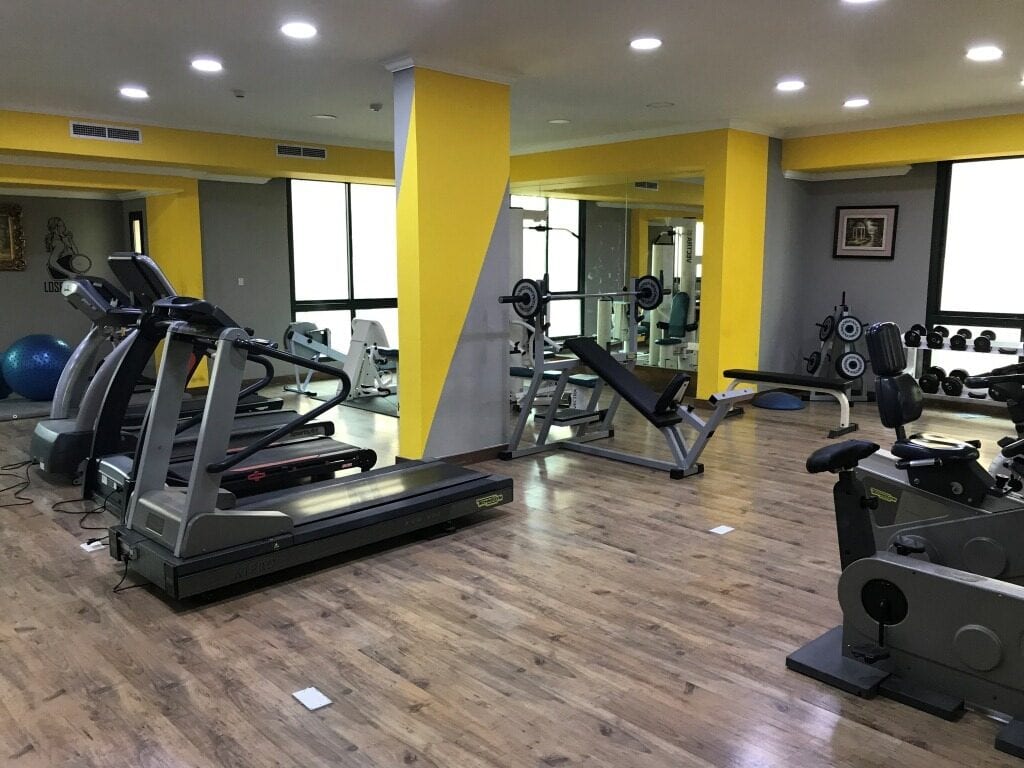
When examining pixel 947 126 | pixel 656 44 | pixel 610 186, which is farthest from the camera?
pixel 610 186

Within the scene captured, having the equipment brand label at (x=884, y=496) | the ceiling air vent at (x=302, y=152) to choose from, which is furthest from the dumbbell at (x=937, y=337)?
the ceiling air vent at (x=302, y=152)

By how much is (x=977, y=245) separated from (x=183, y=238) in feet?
24.5

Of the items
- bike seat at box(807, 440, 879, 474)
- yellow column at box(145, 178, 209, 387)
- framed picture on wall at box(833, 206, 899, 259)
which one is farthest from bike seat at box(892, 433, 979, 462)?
yellow column at box(145, 178, 209, 387)

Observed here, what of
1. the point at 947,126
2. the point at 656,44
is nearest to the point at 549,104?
the point at 656,44

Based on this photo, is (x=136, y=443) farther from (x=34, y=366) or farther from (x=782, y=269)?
(x=782, y=269)

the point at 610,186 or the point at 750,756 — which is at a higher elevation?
the point at 610,186

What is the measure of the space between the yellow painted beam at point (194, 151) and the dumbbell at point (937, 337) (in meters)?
5.35

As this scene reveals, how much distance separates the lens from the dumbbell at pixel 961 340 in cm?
659

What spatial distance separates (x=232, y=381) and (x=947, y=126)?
19.7 feet

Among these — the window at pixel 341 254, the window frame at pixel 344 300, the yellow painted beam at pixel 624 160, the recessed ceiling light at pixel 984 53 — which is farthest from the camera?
the window at pixel 341 254

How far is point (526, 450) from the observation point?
17.8ft

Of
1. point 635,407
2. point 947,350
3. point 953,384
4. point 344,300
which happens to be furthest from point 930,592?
point 344,300

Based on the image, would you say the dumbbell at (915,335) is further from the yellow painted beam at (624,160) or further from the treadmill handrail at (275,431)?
the treadmill handrail at (275,431)

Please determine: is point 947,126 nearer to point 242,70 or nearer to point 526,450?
point 526,450
